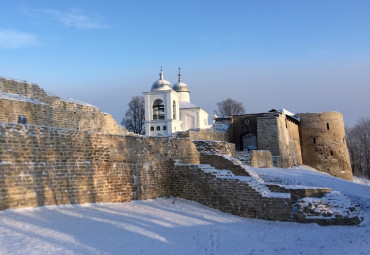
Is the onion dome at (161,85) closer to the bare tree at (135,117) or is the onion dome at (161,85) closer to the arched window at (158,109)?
the arched window at (158,109)

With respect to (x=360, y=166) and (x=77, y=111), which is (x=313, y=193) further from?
(x=360, y=166)

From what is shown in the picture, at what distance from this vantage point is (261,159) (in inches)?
825

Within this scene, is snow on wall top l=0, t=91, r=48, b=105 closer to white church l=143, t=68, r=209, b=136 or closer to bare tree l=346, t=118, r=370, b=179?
white church l=143, t=68, r=209, b=136

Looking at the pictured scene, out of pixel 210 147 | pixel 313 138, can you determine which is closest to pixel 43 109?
pixel 210 147

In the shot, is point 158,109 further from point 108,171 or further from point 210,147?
point 108,171

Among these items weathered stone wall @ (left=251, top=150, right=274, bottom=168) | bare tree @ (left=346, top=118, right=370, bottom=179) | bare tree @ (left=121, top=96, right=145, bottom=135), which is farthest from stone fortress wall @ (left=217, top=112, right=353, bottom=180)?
bare tree @ (left=121, top=96, right=145, bottom=135)

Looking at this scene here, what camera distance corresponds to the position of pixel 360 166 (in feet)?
146

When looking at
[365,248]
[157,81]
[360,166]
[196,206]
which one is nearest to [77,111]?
[196,206]

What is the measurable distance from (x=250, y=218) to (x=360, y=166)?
133ft

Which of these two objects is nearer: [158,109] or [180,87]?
[158,109]

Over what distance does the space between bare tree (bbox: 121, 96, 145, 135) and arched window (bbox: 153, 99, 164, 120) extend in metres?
5.94

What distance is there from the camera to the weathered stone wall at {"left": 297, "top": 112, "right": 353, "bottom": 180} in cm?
3103

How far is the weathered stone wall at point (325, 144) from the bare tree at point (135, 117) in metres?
23.5

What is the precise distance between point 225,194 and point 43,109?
8.17 m
